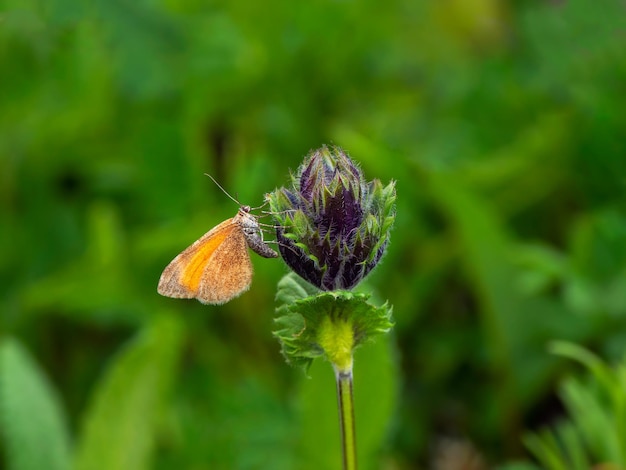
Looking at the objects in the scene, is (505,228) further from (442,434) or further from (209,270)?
(209,270)

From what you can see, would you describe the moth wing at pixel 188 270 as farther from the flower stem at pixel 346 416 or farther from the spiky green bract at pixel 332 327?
the flower stem at pixel 346 416

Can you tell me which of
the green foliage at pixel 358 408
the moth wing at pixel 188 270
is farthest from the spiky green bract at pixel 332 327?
the green foliage at pixel 358 408

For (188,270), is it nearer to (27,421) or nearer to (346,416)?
(346,416)

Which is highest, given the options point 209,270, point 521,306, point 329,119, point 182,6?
point 182,6

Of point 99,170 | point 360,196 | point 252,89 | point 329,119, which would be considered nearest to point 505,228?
point 329,119

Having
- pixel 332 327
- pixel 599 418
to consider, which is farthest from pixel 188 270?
pixel 599 418

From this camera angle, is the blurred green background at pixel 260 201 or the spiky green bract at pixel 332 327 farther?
the blurred green background at pixel 260 201
